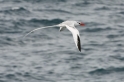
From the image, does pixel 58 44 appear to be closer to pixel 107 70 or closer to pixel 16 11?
pixel 107 70

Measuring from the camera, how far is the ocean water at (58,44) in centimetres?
2288

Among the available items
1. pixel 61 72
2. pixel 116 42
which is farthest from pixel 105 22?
pixel 61 72

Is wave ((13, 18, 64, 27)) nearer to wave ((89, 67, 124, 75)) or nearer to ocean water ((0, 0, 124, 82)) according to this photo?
ocean water ((0, 0, 124, 82))

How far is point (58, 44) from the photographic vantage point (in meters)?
25.8

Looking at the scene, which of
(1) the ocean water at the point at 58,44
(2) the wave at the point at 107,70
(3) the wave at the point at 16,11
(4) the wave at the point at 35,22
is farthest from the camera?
(3) the wave at the point at 16,11

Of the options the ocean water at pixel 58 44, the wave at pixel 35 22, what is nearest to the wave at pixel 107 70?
the ocean water at pixel 58 44

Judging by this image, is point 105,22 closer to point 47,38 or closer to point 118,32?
point 118,32

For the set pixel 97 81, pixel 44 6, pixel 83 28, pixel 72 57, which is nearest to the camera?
pixel 97 81

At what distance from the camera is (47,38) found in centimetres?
2652

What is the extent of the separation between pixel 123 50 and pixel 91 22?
14.0 ft

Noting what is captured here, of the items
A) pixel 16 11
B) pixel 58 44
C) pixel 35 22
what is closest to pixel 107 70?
pixel 58 44

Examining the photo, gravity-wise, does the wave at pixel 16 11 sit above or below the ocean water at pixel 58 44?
above

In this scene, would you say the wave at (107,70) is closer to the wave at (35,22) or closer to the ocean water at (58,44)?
the ocean water at (58,44)

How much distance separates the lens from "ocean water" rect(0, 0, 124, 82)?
22.9m
